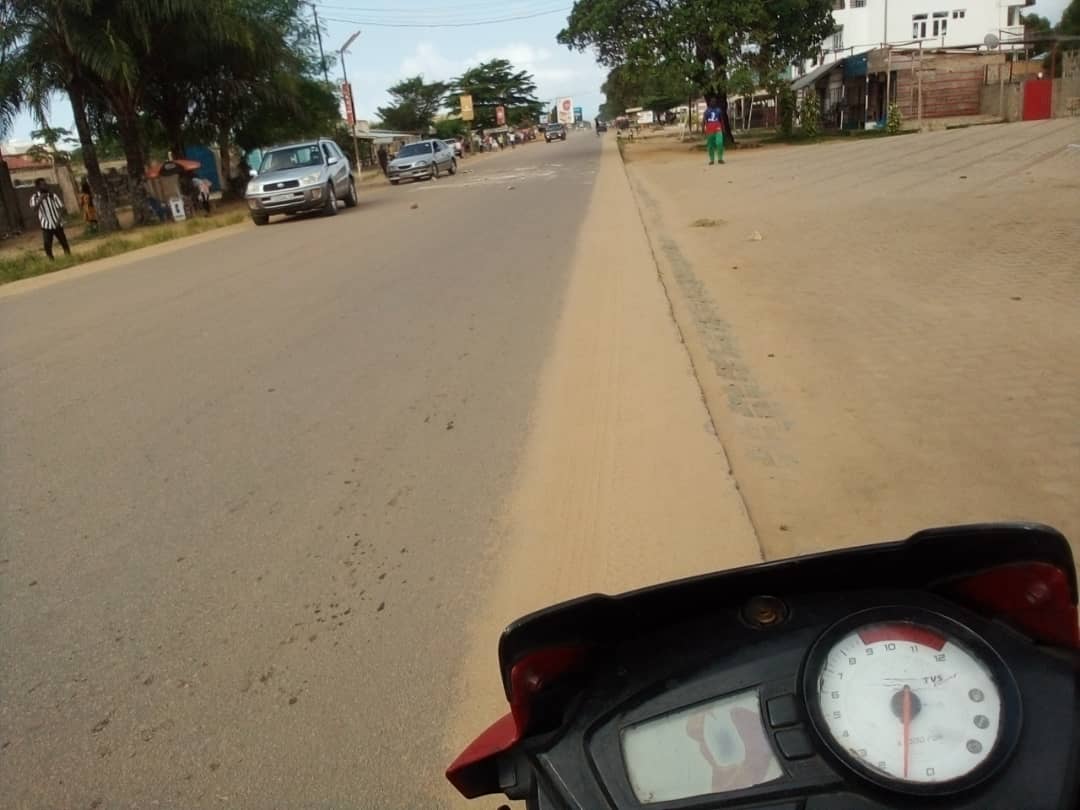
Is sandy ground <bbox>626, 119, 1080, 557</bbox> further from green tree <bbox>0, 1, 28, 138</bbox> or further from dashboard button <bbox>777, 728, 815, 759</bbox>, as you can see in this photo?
green tree <bbox>0, 1, 28, 138</bbox>

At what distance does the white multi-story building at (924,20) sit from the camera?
59.8 metres

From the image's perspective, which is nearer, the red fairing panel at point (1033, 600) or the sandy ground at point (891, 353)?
the red fairing panel at point (1033, 600)

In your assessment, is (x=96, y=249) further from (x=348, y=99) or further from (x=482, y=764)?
(x=348, y=99)

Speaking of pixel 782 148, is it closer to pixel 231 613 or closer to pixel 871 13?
pixel 231 613

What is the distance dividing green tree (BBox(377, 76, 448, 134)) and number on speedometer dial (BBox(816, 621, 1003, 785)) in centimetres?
8939

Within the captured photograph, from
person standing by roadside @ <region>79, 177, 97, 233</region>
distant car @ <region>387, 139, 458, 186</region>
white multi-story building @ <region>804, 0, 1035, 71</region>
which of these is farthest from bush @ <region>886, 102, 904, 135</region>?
white multi-story building @ <region>804, 0, 1035, 71</region>

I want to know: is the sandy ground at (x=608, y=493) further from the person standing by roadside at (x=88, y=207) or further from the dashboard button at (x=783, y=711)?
the person standing by roadside at (x=88, y=207)

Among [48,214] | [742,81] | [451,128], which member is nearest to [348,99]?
[742,81]

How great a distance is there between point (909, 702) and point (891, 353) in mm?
4893

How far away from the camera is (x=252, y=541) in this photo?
12.4 feet

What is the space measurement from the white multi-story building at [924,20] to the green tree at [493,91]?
4927 centimetres

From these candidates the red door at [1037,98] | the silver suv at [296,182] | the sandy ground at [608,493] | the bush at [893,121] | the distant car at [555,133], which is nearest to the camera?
the sandy ground at [608,493]

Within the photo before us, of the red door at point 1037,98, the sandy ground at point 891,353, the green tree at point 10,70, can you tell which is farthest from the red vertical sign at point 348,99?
the sandy ground at point 891,353

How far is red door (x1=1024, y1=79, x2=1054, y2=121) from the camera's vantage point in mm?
29984
